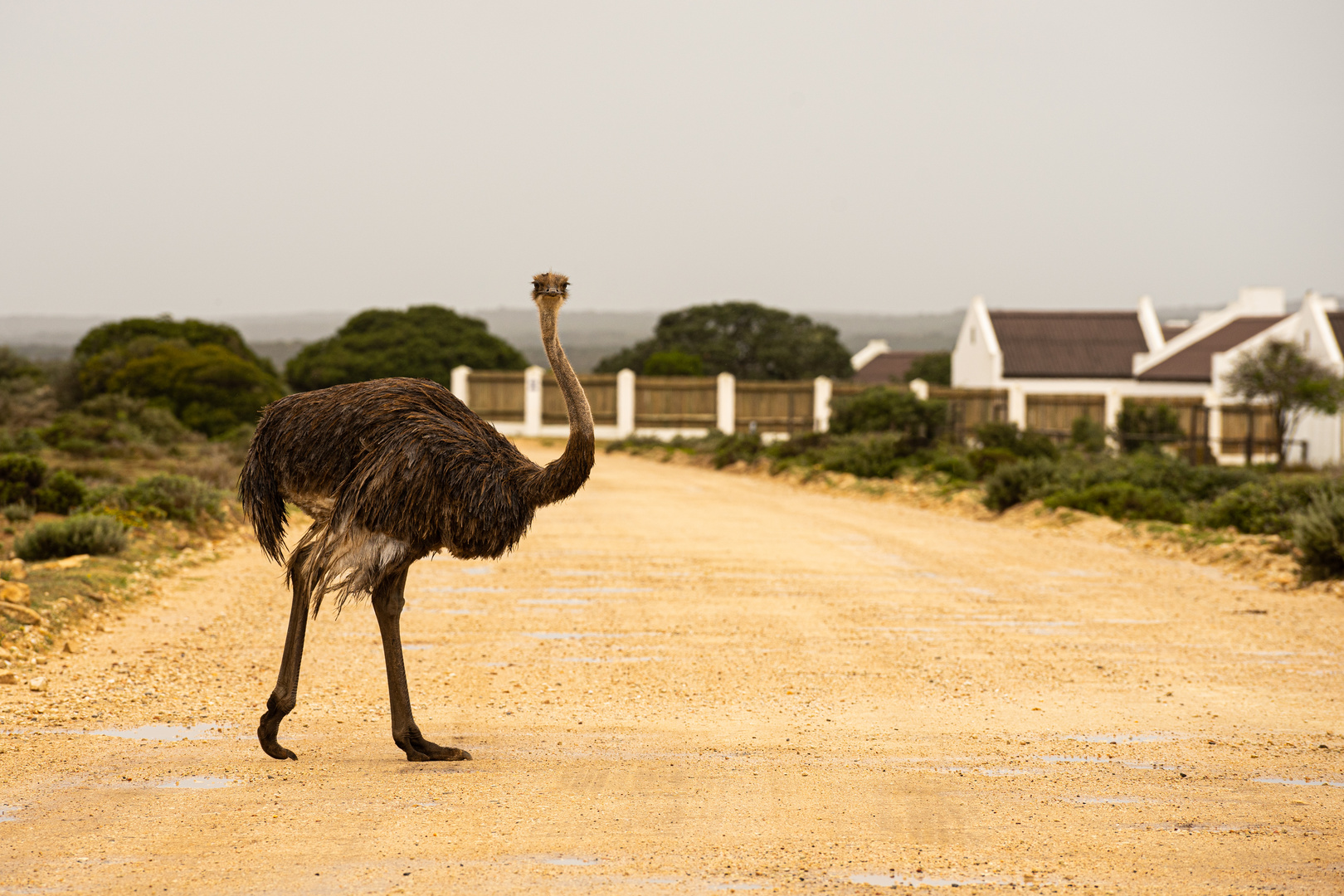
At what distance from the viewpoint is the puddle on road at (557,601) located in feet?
37.1

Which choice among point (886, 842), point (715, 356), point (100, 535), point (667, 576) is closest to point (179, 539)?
point (100, 535)

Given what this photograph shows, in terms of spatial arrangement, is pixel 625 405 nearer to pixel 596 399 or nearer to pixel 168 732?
pixel 596 399

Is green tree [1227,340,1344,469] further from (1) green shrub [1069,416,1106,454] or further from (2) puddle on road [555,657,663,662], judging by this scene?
(2) puddle on road [555,657,663,662]

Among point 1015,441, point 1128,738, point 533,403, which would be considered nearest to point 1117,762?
point 1128,738

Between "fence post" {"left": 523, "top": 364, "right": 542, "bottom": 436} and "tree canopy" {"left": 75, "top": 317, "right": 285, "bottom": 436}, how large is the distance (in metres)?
9.62

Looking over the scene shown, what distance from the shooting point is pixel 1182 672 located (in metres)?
8.80

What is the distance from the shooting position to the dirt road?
4641 millimetres

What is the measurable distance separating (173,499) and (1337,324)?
3836cm

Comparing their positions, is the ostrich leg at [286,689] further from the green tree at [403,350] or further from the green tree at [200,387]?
the green tree at [403,350]

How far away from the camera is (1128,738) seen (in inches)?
268

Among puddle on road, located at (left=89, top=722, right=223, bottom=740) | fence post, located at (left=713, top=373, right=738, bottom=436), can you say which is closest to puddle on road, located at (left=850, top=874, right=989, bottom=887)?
puddle on road, located at (left=89, top=722, right=223, bottom=740)

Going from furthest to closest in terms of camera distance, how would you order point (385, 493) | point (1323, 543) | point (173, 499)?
1. point (173, 499)
2. point (1323, 543)
3. point (385, 493)

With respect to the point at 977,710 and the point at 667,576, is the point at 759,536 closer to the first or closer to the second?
the point at 667,576

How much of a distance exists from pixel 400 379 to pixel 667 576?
7134 millimetres
